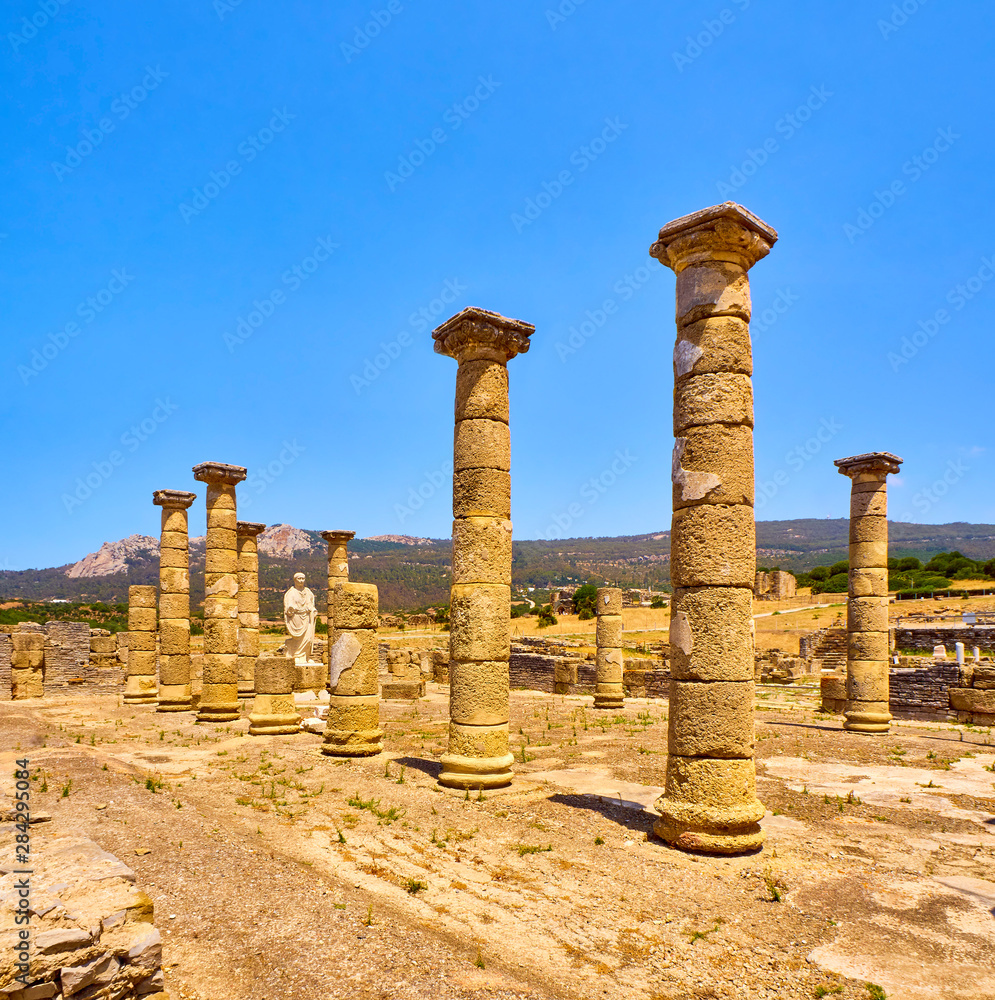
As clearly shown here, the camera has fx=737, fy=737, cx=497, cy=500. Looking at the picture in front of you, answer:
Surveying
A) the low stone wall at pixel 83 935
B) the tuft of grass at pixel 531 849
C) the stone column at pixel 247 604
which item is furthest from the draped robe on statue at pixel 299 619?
the low stone wall at pixel 83 935

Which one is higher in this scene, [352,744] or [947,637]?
[352,744]

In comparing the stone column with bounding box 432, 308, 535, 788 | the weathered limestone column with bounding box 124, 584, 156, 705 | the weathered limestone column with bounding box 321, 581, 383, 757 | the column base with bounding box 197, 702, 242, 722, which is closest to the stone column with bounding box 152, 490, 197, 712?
the weathered limestone column with bounding box 124, 584, 156, 705

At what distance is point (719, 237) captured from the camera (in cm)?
731

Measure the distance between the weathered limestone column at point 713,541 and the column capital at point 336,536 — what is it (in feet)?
55.3

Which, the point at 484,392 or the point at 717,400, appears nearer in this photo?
the point at 717,400

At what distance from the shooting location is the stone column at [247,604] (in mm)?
19938

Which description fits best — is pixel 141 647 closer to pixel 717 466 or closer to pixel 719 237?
pixel 717 466

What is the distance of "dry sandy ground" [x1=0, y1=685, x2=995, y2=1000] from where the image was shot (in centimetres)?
443

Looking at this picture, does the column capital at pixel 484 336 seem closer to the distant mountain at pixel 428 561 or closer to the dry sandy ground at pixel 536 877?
the dry sandy ground at pixel 536 877

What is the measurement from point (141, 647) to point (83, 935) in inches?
715

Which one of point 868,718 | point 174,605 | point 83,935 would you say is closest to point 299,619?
point 174,605

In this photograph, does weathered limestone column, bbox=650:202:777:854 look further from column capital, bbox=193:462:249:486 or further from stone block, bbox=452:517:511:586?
column capital, bbox=193:462:249:486

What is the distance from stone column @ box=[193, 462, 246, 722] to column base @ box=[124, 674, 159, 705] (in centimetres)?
440

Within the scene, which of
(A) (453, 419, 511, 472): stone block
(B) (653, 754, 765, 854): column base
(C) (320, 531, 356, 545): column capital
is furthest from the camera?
(C) (320, 531, 356, 545): column capital
